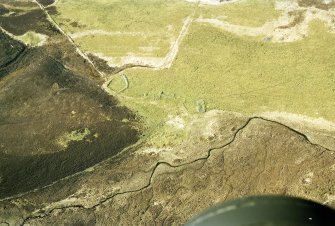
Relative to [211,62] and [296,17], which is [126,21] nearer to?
[211,62]

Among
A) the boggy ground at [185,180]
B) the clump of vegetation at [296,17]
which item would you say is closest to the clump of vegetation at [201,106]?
→ the boggy ground at [185,180]

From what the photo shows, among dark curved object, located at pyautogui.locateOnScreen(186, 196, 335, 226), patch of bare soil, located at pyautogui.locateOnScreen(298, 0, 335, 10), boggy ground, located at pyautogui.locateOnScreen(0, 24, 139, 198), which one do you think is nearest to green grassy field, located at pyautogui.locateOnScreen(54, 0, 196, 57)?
boggy ground, located at pyautogui.locateOnScreen(0, 24, 139, 198)

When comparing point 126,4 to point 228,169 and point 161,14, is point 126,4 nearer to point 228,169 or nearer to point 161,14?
point 161,14

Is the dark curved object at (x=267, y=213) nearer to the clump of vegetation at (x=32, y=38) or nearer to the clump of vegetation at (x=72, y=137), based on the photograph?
the clump of vegetation at (x=72, y=137)

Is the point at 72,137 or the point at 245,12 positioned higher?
the point at 245,12

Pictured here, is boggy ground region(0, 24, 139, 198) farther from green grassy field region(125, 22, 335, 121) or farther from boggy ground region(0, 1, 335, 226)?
green grassy field region(125, 22, 335, 121)

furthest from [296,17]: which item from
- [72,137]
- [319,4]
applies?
[72,137]
